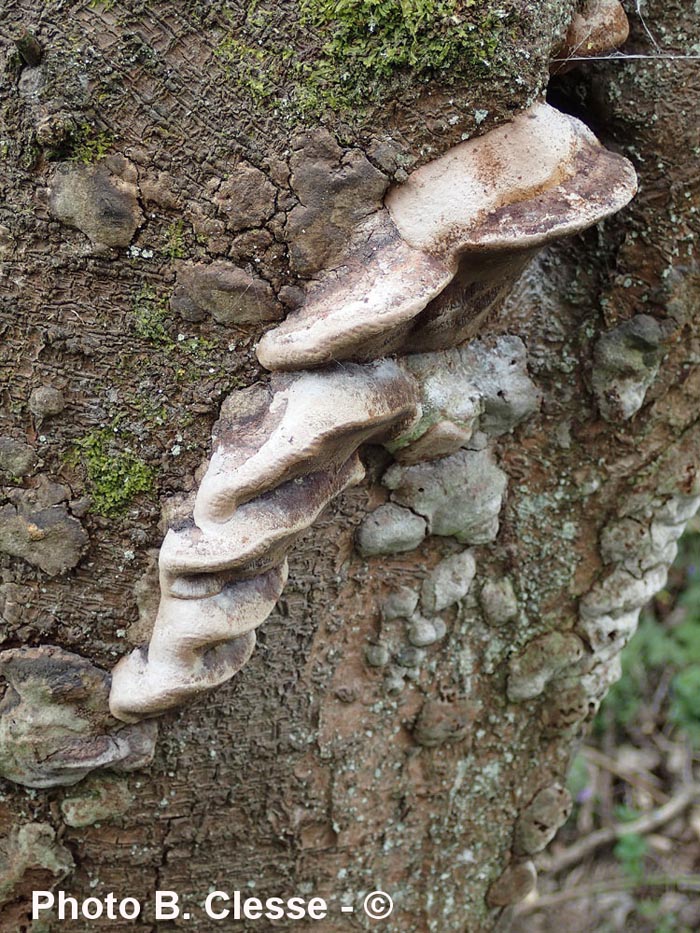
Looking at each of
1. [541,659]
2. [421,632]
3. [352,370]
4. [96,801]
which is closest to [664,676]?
[541,659]

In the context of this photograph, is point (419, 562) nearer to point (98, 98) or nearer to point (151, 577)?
point (151, 577)

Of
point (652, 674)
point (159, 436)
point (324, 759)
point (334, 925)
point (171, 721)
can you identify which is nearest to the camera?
point (159, 436)

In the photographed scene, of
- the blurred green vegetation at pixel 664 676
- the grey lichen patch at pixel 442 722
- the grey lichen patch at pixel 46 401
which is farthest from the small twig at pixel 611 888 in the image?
the grey lichen patch at pixel 46 401

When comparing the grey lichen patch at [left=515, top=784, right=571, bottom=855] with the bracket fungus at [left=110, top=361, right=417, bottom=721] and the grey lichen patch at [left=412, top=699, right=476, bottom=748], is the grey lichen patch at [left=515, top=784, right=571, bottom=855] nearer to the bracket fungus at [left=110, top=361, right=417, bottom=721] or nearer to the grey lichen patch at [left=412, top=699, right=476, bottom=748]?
the grey lichen patch at [left=412, top=699, right=476, bottom=748]

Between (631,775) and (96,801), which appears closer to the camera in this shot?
(96,801)

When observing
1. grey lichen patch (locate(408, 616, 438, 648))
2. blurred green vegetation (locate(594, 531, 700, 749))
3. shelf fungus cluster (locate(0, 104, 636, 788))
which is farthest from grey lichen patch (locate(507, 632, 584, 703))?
blurred green vegetation (locate(594, 531, 700, 749))

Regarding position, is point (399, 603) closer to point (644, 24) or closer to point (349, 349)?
point (349, 349)

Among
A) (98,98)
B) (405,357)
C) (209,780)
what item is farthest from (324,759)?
(98,98)

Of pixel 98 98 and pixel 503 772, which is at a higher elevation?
pixel 98 98

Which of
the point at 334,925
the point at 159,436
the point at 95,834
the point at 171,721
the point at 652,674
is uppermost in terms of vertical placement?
the point at 159,436
